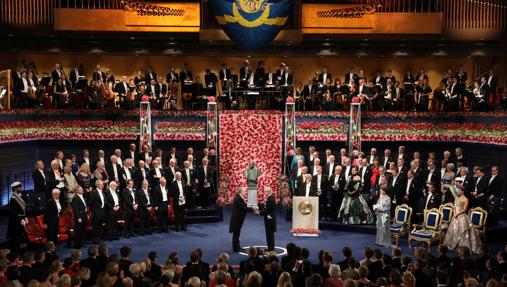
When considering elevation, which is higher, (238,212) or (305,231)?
(238,212)

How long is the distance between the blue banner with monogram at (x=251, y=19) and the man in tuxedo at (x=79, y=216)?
28.2 ft

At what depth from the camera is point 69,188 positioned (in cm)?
1877

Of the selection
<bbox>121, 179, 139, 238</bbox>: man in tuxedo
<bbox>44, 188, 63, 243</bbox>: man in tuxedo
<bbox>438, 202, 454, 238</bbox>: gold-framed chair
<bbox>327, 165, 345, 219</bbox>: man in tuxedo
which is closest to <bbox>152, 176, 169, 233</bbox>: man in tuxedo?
<bbox>121, 179, 139, 238</bbox>: man in tuxedo

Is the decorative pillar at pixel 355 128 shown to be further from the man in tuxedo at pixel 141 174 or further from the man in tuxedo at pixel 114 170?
the man in tuxedo at pixel 114 170

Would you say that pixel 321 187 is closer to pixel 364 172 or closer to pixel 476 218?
pixel 364 172

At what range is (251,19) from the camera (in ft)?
77.9

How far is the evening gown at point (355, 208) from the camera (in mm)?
19266

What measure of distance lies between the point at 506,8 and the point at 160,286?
1914 centimetres

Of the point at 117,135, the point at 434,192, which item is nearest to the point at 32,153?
the point at 117,135

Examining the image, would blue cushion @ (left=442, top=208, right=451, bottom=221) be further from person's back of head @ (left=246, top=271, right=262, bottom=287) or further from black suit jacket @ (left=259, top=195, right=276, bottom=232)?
person's back of head @ (left=246, top=271, right=262, bottom=287)

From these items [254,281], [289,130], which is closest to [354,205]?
[289,130]

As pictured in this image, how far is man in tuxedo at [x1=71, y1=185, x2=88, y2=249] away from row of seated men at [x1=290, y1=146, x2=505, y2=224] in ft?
17.4

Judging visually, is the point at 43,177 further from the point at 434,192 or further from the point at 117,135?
the point at 434,192

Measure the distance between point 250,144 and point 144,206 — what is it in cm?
487
